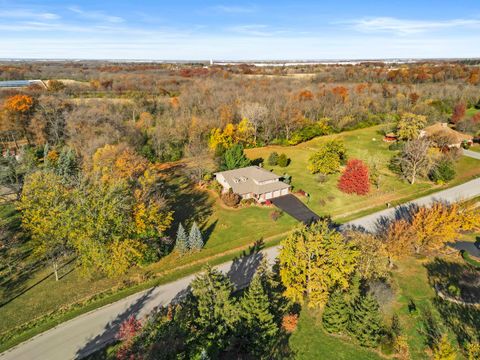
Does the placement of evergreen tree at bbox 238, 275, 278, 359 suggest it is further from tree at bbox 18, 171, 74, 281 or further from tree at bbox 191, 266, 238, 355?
tree at bbox 18, 171, 74, 281

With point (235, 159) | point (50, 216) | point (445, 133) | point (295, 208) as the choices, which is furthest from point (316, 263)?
point (445, 133)

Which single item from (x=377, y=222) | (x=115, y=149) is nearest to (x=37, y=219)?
(x=115, y=149)

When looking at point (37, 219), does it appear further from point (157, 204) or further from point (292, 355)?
point (292, 355)

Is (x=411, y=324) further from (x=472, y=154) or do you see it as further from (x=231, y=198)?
(x=472, y=154)

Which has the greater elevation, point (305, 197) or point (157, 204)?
point (157, 204)

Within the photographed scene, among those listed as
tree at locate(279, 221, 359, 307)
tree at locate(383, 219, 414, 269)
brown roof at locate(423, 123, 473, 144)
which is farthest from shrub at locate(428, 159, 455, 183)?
tree at locate(279, 221, 359, 307)

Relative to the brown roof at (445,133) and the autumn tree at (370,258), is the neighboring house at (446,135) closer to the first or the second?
the brown roof at (445,133)
